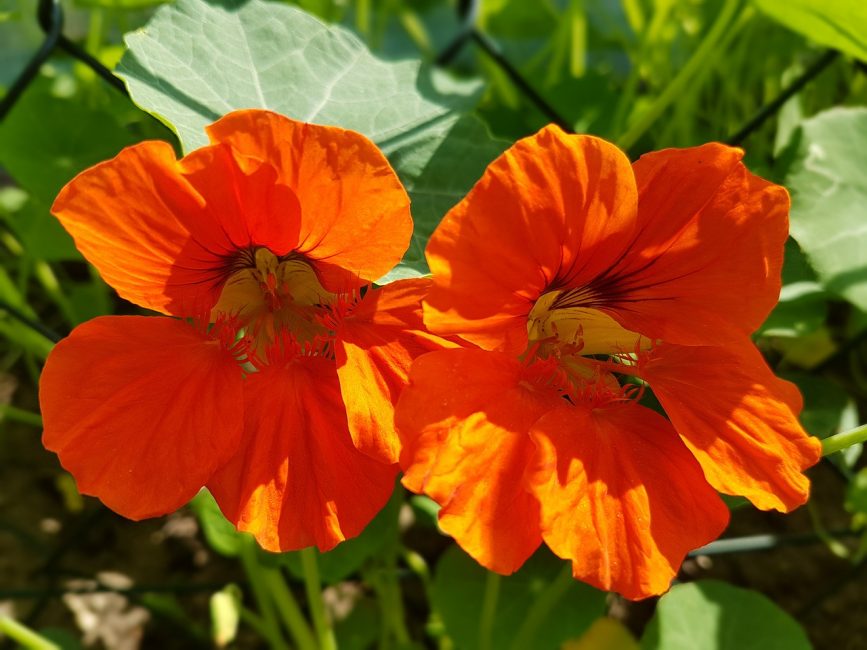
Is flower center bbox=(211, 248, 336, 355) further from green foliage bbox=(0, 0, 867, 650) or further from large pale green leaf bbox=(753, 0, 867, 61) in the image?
large pale green leaf bbox=(753, 0, 867, 61)

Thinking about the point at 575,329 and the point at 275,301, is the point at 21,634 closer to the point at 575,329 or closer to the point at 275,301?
the point at 275,301

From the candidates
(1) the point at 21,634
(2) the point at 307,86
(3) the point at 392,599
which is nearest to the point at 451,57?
(2) the point at 307,86

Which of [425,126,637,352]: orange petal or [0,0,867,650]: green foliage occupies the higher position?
[425,126,637,352]: orange petal

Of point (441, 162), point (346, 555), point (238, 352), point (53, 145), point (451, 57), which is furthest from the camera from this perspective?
point (451, 57)

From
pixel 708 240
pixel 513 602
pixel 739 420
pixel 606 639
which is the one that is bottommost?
pixel 606 639

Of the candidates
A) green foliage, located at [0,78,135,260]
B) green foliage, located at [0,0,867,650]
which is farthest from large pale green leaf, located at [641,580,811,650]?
green foliage, located at [0,78,135,260]

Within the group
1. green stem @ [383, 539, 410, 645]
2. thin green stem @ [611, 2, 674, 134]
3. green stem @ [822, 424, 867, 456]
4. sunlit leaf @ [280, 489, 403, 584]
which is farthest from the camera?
thin green stem @ [611, 2, 674, 134]

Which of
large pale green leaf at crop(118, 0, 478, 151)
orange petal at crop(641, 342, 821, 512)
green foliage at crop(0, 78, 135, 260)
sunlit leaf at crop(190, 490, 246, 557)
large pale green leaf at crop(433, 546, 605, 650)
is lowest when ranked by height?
large pale green leaf at crop(433, 546, 605, 650)
